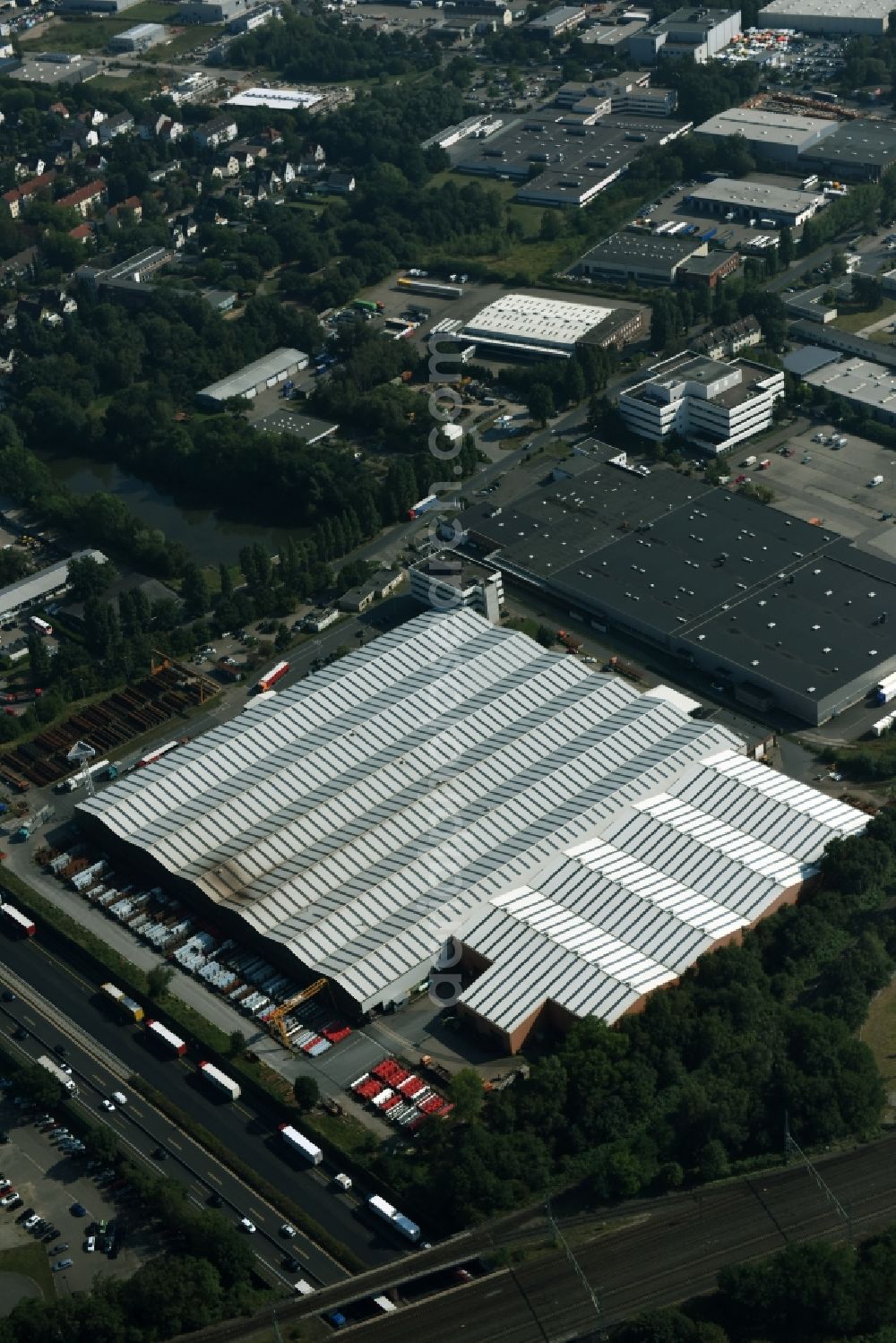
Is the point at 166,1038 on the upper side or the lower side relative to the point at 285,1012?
lower

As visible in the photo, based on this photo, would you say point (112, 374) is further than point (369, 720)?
Yes

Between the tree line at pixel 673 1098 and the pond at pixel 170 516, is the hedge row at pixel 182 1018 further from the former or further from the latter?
the pond at pixel 170 516

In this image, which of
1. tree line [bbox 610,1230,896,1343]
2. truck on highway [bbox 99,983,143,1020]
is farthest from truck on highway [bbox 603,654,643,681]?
tree line [bbox 610,1230,896,1343]

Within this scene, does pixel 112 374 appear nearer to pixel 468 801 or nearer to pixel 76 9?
pixel 468 801

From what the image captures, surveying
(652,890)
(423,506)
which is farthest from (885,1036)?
(423,506)

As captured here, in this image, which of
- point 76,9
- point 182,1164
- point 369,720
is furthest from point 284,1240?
point 76,9

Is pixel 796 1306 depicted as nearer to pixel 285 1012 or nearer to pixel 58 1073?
pixel 285 1012
